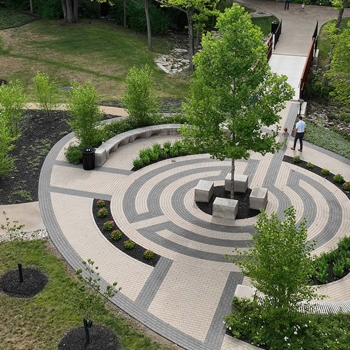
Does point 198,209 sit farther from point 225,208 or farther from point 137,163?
point 137,163

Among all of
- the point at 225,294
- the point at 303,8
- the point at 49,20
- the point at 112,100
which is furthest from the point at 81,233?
the point at 303,8

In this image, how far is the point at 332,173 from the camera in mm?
21766

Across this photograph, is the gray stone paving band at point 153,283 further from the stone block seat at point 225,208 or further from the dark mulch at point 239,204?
the dark mulch at point 239,204

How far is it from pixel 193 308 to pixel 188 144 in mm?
6033

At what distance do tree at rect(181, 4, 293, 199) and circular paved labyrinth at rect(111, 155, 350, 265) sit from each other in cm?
280

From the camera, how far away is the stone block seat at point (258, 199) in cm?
1866

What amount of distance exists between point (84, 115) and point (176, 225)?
723 centimetres

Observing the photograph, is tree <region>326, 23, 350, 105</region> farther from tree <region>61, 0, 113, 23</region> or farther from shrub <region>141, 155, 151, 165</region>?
tree <region>61, 0, 113, 23</region>

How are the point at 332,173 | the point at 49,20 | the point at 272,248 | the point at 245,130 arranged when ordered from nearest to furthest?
the point at 272,248 → the point at 245,130 → the point at 332,173 → the point at 49,20

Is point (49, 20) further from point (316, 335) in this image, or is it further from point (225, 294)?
point (316, 335)

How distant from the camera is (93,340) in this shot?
12961 mm

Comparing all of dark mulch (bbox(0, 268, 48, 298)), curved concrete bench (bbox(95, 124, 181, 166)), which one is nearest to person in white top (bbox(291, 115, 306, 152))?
curved concrete bench (bbox(95, 124, 181, 166))

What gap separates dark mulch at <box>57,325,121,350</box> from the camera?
12.8m

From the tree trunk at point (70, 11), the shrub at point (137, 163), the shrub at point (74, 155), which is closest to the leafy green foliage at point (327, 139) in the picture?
the shrub at point (137, 163)
